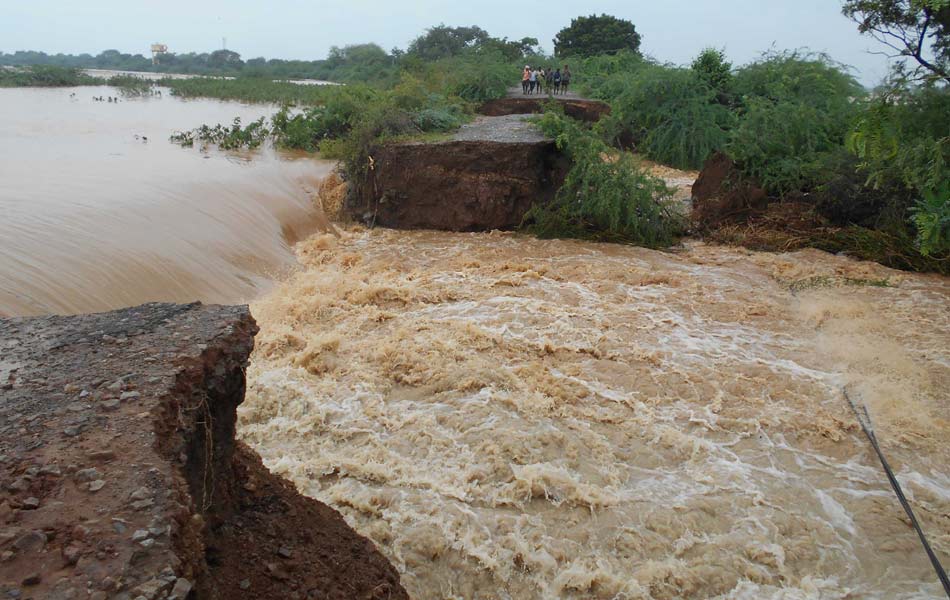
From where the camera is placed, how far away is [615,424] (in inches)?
195

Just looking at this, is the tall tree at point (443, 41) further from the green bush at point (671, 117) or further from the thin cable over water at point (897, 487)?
the thin cable over water at point (897, 487)

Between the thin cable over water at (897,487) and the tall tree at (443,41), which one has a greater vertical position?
the tall tree at (443,41)

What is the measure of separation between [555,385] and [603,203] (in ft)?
14.9

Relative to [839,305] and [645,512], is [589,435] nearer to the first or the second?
[645,512]

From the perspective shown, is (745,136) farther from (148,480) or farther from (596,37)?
(596,37)

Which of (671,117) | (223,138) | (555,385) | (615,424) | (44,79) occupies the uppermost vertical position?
(44,79)

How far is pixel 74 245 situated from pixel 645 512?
590 centimetres

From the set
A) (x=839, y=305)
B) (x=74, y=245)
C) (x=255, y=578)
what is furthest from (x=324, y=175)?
(x=255, y=578)

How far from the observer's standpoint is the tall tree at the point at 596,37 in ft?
87.6

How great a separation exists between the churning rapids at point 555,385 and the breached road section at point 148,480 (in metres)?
0.93

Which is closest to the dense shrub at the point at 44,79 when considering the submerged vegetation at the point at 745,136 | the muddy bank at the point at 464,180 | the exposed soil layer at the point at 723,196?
the submerged vegetation at the point at 745,136

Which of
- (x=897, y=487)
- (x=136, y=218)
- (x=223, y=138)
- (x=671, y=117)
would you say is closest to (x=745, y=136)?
(x=671, y=117)

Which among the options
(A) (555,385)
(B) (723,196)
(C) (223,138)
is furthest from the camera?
(C) (223,138)

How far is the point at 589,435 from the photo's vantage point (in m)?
4.77
